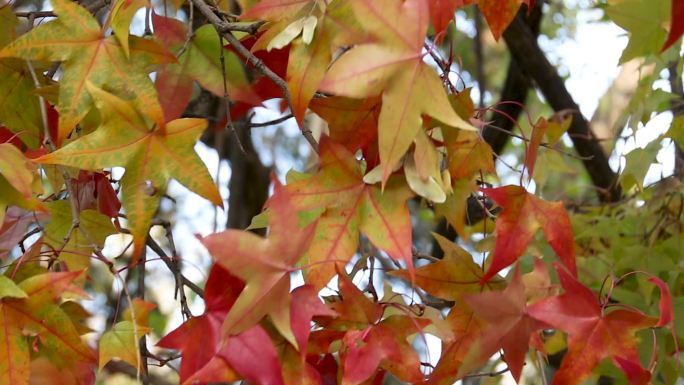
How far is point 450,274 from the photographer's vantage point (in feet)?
2.97

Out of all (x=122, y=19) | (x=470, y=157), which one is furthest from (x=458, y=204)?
(x=122, y=19)

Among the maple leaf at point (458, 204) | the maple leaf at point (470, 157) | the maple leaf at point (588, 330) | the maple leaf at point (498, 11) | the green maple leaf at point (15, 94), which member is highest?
the maple leaf at point (498, 11)

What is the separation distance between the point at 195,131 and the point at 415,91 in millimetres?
202

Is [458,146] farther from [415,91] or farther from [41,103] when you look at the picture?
[41,103]

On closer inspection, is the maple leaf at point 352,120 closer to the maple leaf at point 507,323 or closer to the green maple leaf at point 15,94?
the maple leaf at point 507,323

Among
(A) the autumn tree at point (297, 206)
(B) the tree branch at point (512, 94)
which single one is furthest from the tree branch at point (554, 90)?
(A) the autumn tree at point (297, 206)

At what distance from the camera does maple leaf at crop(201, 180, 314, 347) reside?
0.74 meters

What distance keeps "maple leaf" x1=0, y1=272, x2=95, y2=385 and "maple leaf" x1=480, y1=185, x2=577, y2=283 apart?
0.38m

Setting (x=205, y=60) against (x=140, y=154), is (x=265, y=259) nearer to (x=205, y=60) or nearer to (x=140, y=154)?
(x=140, y=154)

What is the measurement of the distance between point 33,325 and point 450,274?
39 cm

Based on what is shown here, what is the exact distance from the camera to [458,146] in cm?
90

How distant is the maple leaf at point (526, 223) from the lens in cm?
87

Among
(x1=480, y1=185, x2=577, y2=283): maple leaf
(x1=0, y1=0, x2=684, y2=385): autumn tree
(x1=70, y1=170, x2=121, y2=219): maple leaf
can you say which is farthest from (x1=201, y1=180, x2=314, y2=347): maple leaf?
(x1=70, y1=170, x2=121, y2=219): maple leaf

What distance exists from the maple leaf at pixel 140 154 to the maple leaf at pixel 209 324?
7 centimetres
